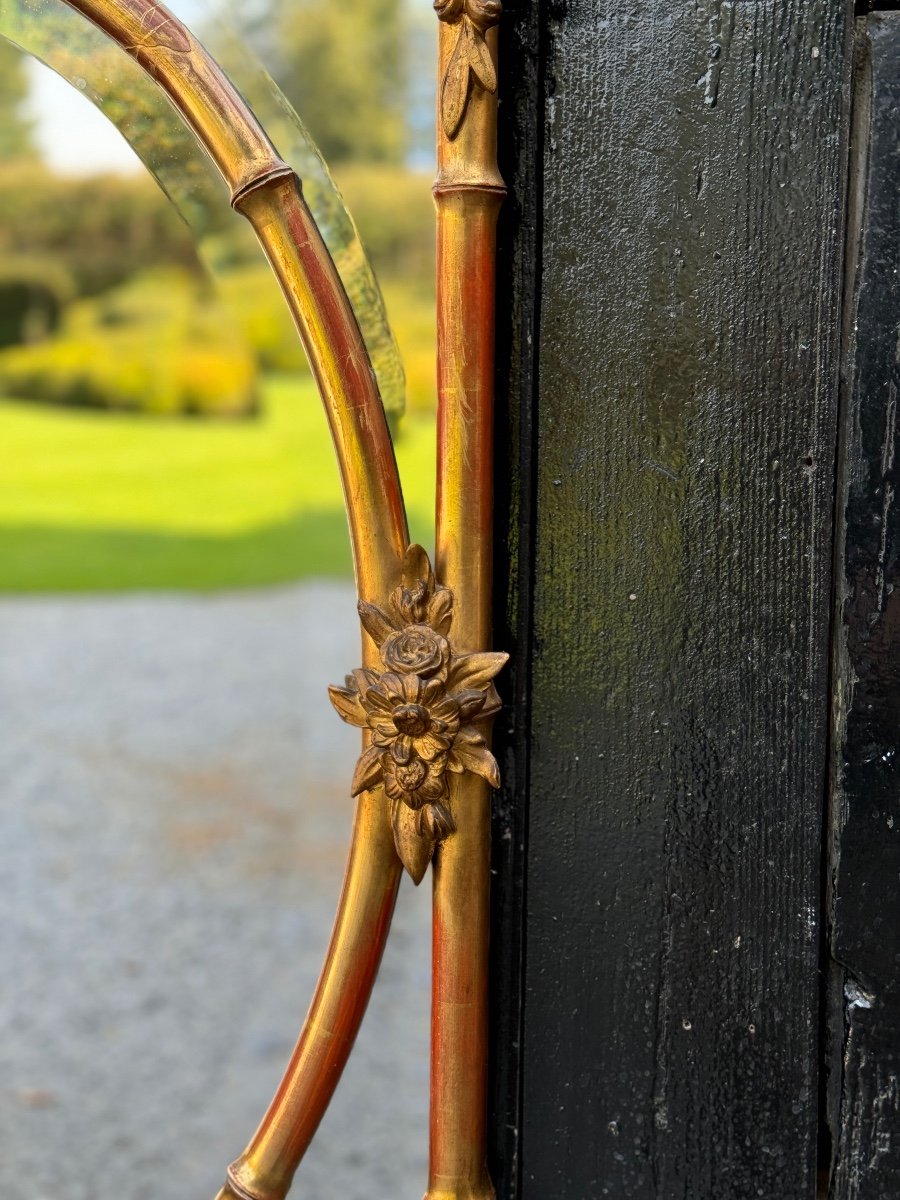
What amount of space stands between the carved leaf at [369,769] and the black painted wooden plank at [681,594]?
0.06 metres

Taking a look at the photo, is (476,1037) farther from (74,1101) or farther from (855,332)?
(74,1101)

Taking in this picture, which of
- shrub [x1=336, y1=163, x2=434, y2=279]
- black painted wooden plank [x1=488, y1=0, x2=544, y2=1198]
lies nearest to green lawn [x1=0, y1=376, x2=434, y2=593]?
shrub [x1=336, y1=163, x2=434, y2=279]

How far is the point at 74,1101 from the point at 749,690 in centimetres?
206

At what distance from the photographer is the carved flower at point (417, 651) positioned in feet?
1.40

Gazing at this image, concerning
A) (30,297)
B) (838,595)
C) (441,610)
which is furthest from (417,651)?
(30,297)

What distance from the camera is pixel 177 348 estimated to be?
5.28 m

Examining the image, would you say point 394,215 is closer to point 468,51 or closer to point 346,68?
point 346,68

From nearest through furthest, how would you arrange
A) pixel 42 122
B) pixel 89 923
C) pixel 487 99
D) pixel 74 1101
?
pixel 487 99 < pixel 74 1101 < pixel 89 923 < pixel 42 122

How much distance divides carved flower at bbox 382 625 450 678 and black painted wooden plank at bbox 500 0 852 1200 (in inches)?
1.9

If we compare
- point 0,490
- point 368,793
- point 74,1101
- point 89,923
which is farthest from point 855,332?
point 0,490

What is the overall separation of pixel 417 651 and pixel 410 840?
→ 0.23ft

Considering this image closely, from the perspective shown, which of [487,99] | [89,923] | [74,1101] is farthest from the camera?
[89,923]

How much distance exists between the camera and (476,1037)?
1.46 feet

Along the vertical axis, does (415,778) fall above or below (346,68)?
below
